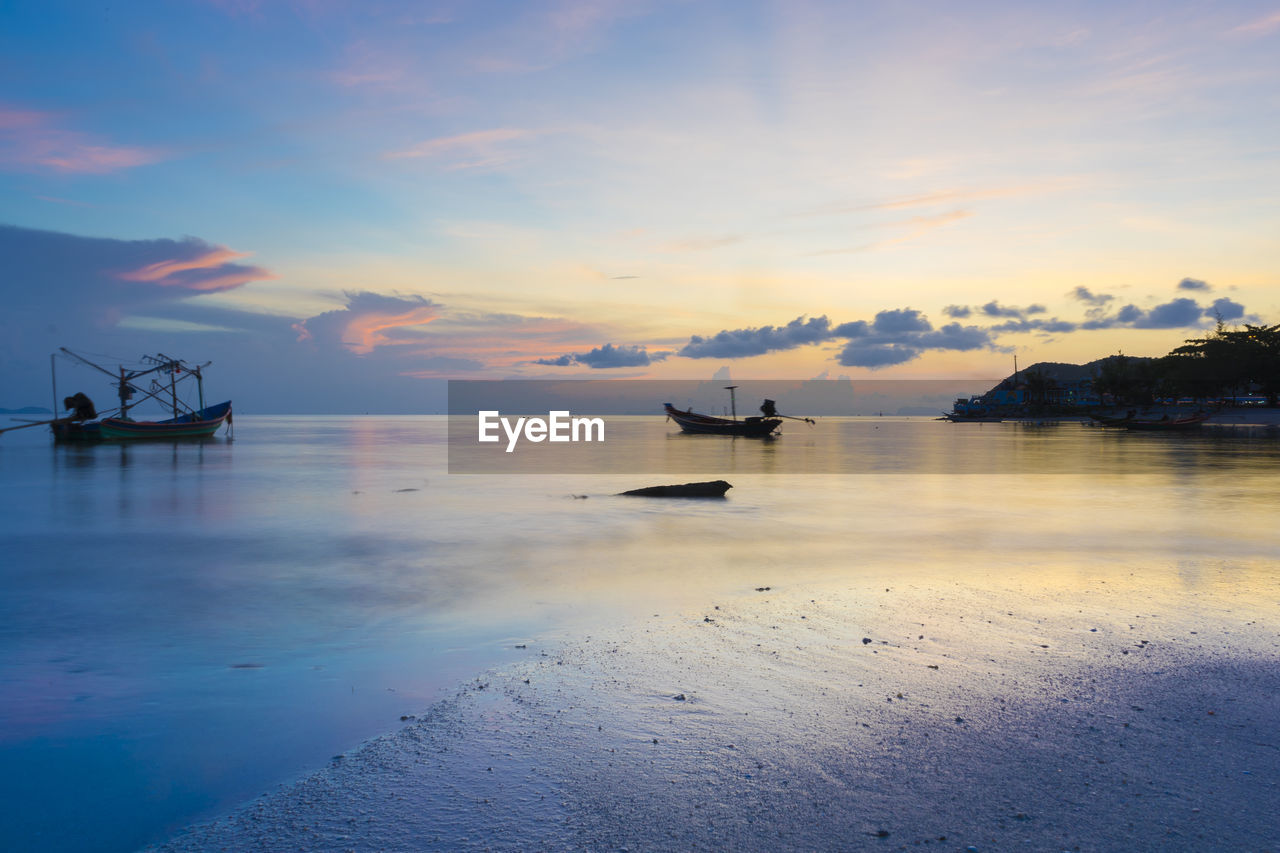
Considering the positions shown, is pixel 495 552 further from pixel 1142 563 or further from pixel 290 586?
pixel 1142 563

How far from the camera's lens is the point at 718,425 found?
98.2 metres

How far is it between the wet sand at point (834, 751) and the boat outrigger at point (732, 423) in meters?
85.0

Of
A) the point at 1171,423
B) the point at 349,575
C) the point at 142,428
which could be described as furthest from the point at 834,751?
the point at 1171,423

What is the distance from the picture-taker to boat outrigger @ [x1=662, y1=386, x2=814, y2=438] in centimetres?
9191

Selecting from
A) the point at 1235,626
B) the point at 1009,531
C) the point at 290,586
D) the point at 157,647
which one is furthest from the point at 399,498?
the point at 1235,626

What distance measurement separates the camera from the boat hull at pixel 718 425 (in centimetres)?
9225

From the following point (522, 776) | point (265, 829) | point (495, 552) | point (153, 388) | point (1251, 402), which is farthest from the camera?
point (1251, 402)

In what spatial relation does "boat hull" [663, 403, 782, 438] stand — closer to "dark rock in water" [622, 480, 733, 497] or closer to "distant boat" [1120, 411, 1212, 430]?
"distant boat" [1120, 411, 1212, 430]

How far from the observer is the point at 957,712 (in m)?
5.07

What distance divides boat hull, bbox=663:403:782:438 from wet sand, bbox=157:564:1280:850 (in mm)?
85261

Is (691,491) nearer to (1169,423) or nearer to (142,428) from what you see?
(142,428)

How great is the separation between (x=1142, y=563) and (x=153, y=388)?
3606 inches

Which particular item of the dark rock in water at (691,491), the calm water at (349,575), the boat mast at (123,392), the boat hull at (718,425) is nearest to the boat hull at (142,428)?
the boat mast at (123,392)

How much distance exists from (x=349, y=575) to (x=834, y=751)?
10.4 m
